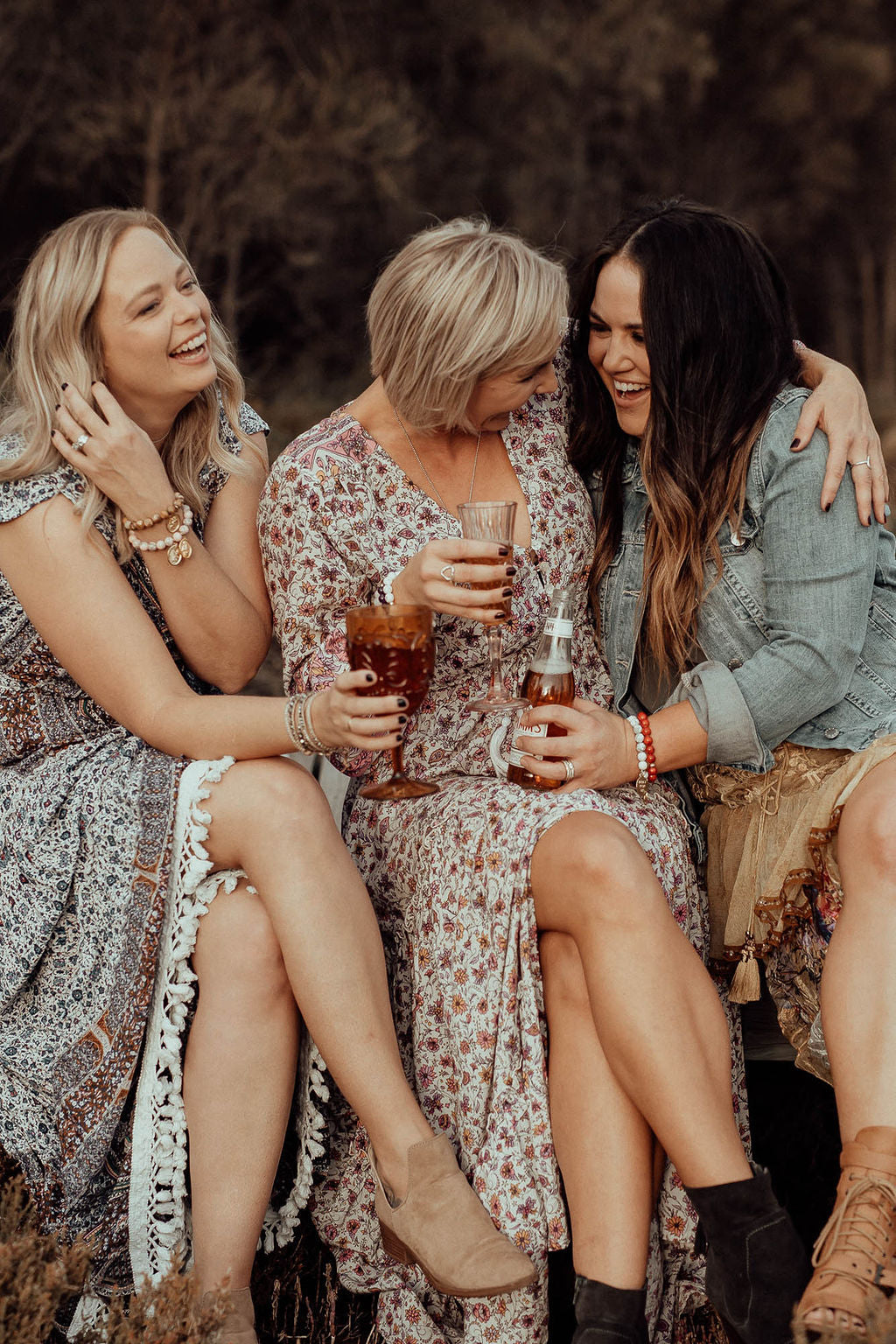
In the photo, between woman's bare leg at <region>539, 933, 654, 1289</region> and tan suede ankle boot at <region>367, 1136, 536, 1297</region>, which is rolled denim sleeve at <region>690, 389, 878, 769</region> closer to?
woman's bare leg at <region>539, 933, 654, 1289</region>

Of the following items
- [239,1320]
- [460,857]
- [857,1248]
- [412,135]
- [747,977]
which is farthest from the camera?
[412,135]

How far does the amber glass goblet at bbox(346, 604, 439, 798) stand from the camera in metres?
2.39

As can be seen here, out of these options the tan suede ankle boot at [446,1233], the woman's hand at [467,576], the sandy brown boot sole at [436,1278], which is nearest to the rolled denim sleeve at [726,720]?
the woman's hand at [467,576]

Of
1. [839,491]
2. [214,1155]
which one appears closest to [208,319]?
[839,491]

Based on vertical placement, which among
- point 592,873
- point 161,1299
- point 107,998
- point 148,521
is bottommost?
point 161,1299

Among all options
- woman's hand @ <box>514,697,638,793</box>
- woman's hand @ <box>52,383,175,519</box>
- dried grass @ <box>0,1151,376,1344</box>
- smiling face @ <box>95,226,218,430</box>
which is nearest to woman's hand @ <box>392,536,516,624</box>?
woman's hand @ <box>514,697,638,793</box>

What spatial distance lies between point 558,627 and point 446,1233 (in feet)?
3.52

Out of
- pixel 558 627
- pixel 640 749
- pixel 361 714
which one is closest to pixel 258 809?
pixel 361 714

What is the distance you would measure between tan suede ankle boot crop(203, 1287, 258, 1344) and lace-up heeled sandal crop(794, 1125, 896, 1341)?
3.01ft

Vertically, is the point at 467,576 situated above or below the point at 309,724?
above

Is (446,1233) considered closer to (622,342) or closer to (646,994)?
(646,994)

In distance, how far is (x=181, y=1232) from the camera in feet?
8.59

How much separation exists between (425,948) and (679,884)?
19.5 inches

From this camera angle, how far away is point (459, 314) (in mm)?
2832
